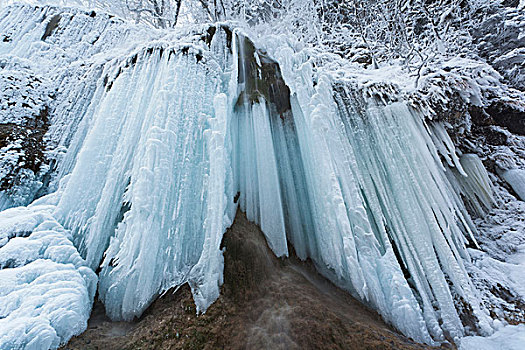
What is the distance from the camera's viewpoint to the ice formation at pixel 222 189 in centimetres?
283

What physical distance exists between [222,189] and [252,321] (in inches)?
65.7

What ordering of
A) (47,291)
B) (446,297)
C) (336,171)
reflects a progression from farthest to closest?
1. (336,171)
2. (446,297)
3. (47,291)

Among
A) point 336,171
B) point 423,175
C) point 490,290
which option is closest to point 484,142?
point 423,175

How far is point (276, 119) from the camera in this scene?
16.0 ft

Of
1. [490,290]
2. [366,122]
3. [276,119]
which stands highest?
[276,119]

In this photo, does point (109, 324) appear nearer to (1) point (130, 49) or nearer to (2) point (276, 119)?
(2) point (276, 119)

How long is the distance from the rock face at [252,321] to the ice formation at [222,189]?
17 centimetres

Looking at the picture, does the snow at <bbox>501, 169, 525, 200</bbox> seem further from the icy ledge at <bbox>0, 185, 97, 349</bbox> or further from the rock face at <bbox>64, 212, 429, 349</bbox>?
the icy ledge at <bbox>0, 185, 97, 349</bbox>

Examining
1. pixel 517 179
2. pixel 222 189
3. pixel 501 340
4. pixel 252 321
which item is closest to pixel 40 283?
pixel 222 189

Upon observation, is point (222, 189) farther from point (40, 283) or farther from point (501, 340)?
point (501, 340)

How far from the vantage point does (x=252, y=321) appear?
2.81 m

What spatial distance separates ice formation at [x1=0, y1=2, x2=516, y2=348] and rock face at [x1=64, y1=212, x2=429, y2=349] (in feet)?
0.55

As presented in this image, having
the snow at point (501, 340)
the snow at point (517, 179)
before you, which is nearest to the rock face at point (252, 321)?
the snow at point (501, 340)

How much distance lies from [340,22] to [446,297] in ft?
33.3
